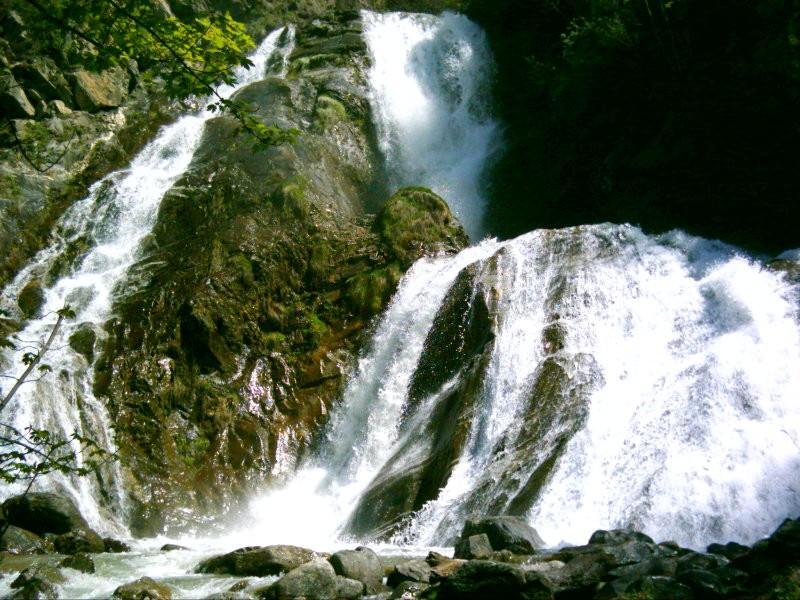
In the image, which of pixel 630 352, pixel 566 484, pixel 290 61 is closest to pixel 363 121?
pixel 290 61

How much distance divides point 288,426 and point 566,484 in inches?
258

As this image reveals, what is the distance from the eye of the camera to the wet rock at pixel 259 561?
24.5ft

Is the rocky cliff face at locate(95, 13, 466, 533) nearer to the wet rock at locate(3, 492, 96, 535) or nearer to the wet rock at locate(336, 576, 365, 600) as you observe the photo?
the wet rock at locate(3, 492, 96, 535)

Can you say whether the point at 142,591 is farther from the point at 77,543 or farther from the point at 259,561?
the point at 77,543

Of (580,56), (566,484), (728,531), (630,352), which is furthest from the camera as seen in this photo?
(580,56)

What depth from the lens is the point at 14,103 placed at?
18.2m

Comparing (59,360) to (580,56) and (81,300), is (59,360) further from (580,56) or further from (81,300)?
(580,56)

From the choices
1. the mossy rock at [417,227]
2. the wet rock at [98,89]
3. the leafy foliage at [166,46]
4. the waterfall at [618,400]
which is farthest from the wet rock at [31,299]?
the leafy foliage at [166,46]

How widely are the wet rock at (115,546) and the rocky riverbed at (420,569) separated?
0.08 feet

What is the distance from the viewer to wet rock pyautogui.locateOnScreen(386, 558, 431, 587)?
21.0 feet

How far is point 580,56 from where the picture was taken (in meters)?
18.0

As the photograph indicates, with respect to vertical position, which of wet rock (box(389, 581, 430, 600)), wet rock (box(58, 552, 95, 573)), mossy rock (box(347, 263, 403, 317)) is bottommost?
wet rock (box(58, 552, 95, 573))

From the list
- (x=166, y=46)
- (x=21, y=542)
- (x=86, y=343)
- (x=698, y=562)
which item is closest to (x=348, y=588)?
(x=698, y=562)

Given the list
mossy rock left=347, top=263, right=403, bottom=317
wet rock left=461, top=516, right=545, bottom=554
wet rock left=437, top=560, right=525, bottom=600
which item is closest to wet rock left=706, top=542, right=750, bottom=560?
wet rock left=461, top=516, right=545, bottom=554
